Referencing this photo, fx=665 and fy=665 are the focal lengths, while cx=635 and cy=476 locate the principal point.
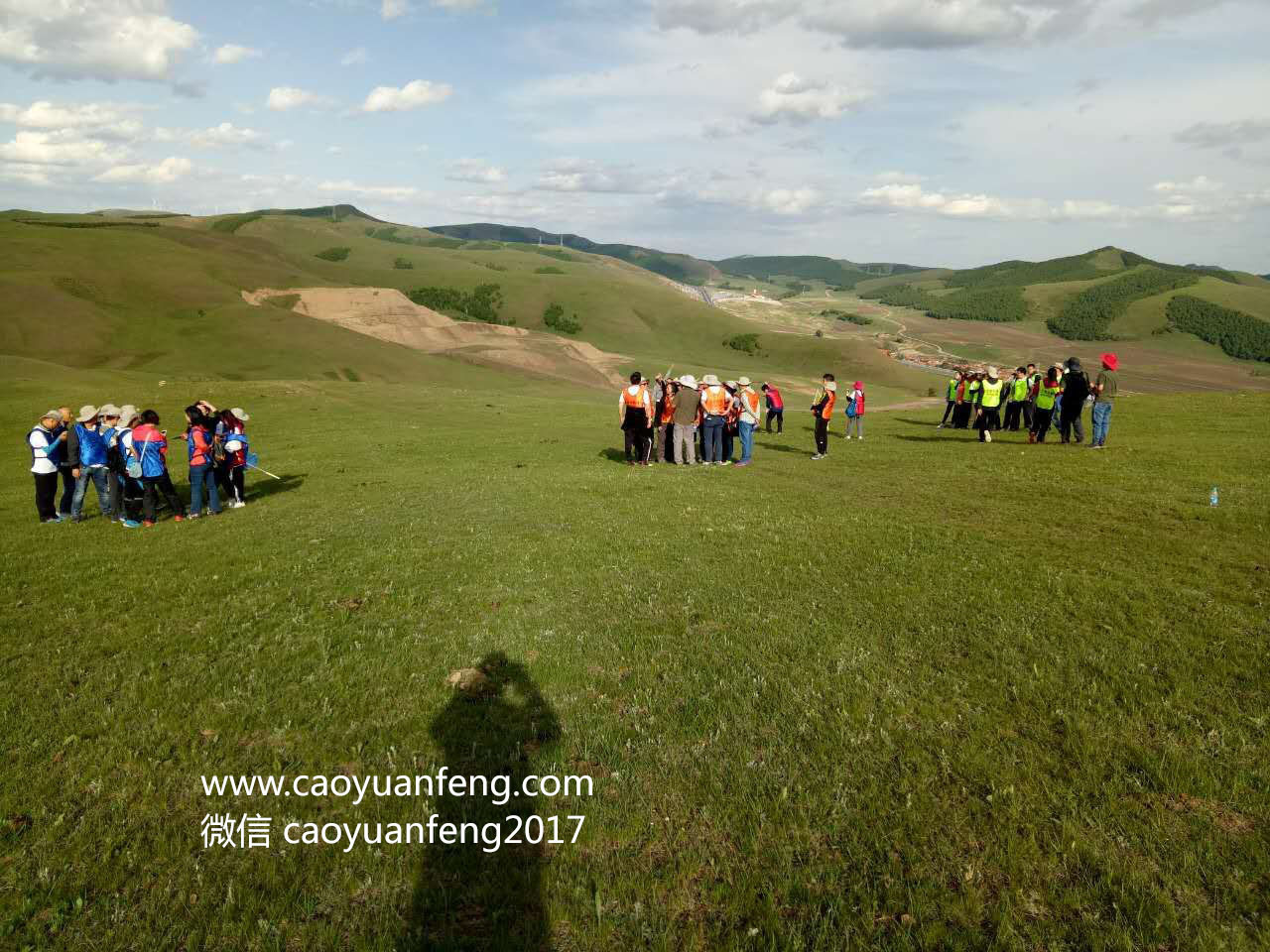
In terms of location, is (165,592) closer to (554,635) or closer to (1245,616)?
(554,635)

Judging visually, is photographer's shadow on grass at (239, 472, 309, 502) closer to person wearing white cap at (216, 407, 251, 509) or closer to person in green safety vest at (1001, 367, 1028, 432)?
person wearing white cap at (216, 407, 251, 509)

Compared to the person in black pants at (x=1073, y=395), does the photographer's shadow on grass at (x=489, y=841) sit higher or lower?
lower

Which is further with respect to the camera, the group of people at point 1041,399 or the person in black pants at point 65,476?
the group of people at point 1041,399

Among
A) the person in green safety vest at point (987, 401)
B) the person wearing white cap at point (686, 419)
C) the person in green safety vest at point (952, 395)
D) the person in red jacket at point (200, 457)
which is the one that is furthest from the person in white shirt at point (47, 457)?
the person in green safety vest at point (952, 395)

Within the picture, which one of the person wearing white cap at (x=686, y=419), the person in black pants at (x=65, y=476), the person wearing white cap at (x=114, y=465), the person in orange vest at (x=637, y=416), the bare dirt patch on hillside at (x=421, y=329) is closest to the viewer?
the person wearing white cap at (x=114, y=465)

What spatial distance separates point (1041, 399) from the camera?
2616cm

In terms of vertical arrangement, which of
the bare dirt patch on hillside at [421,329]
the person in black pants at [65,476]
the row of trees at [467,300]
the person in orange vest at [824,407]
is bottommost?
the person in black pants at [65,476]

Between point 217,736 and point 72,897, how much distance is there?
84.8 inches

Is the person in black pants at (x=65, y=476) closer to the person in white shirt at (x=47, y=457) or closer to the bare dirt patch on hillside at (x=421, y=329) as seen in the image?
the person in white shirt at (x=47, y=457)

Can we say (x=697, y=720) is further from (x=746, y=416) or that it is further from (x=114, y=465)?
(x=114, y=465)

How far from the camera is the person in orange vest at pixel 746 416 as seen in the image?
24500 mm

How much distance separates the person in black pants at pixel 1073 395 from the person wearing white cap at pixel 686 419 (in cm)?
1340

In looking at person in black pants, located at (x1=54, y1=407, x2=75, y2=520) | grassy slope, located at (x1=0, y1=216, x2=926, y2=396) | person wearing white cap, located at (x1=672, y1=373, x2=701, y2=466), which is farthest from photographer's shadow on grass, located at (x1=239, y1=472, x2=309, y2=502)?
grassy slope, located at (x1=0, y1=216, x2=926, y2=396)

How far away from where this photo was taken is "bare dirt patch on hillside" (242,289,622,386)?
116 m
